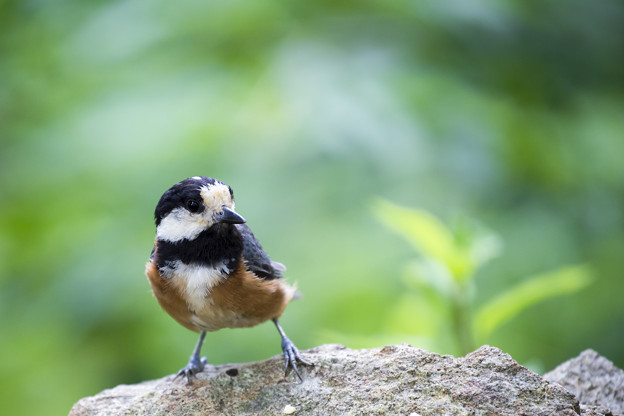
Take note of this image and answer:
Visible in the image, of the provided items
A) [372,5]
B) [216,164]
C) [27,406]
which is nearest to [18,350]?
[27,406]

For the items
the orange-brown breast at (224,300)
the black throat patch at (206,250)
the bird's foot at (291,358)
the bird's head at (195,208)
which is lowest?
the bird's foot at (291,358)

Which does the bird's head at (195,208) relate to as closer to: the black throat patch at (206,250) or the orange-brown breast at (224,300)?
the black throat patch at (206,250)

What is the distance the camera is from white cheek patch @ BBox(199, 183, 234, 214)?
281 centimetres

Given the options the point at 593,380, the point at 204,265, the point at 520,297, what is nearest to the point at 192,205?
the point at 204,265

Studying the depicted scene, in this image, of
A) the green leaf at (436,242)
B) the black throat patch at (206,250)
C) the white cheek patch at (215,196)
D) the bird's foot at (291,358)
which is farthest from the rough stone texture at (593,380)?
the white cheek patch at (215,196)

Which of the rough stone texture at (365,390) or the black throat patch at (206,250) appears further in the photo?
the black throat patch at (206,250)

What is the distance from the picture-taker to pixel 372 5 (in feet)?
17.9

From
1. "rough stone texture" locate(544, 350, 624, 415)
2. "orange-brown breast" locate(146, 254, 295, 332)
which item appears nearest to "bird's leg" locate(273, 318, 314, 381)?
"orange-brown breast" locate(146, 254, 295, 332)

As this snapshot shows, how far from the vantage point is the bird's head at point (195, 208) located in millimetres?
2816

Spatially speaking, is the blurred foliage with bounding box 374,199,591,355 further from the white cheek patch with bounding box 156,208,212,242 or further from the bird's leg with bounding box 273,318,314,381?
the white cheek patch with bounding box 156,208,212,242

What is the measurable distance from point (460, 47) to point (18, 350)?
4003 millimetres

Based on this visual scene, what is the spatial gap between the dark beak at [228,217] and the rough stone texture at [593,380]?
1529mm

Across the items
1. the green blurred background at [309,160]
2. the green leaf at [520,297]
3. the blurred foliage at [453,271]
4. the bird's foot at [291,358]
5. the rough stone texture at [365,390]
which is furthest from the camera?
the green blurred background at [309,160]

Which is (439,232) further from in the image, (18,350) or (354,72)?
(18,350)
